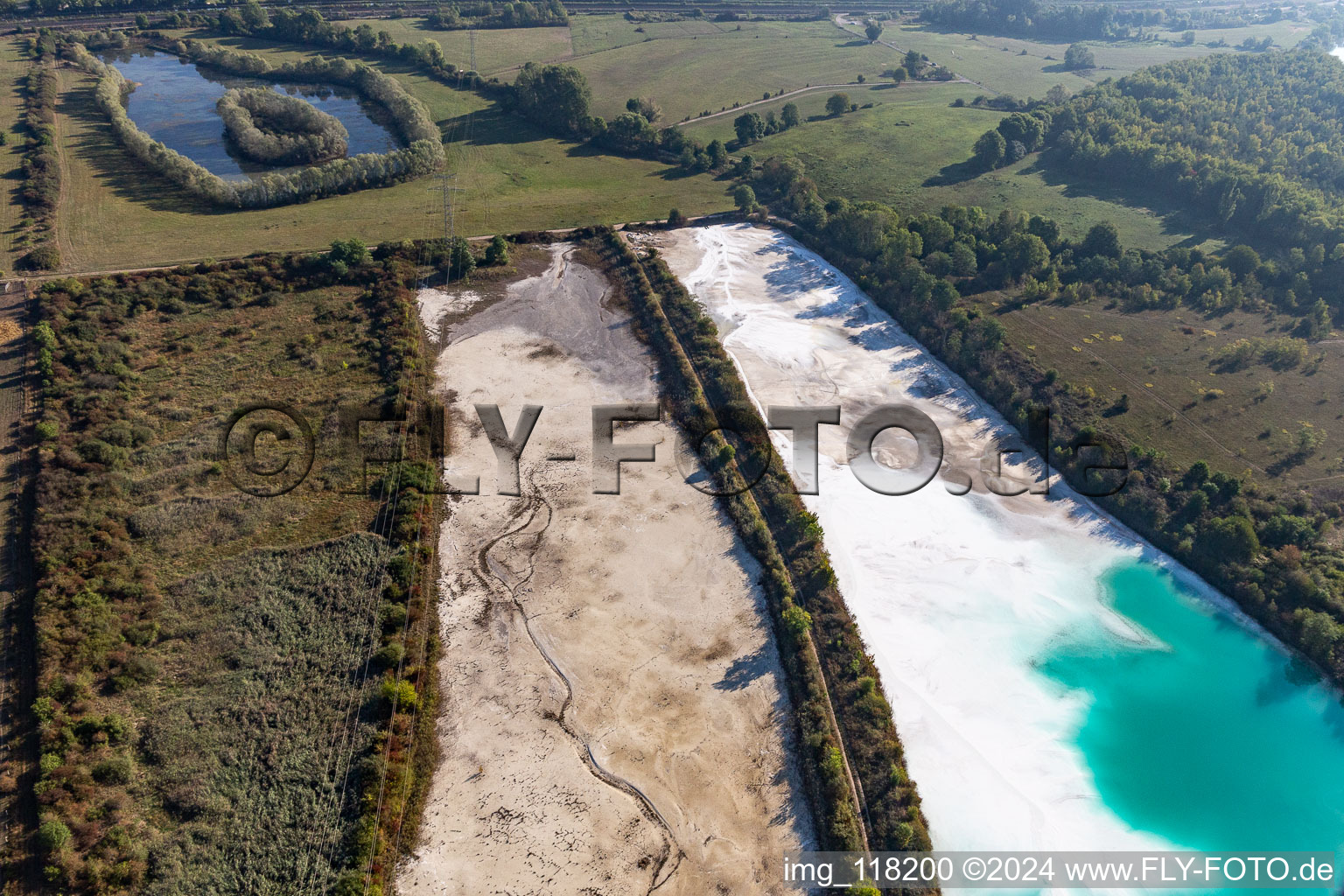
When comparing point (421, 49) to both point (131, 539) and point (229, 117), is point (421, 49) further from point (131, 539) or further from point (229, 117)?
point (131, 539)

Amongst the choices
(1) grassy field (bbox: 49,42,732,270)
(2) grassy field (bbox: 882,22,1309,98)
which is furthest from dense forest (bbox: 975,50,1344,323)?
(1) grassy field (bbox: 49,42,732,270)

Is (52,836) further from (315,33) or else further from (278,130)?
(315,33)

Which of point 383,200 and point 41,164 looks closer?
point 41,164

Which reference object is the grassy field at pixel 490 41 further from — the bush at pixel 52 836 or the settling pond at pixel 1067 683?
the bush at pixel 52 836

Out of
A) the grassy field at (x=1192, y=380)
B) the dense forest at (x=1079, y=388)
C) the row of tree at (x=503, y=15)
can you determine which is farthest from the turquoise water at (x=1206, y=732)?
the row of tree at (x=503, y=15)

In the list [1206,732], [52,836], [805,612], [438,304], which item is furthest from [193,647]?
[1206,732]

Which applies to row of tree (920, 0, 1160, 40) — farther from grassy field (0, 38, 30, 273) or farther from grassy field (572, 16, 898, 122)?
grassy field (0, 38, 30, 273)
